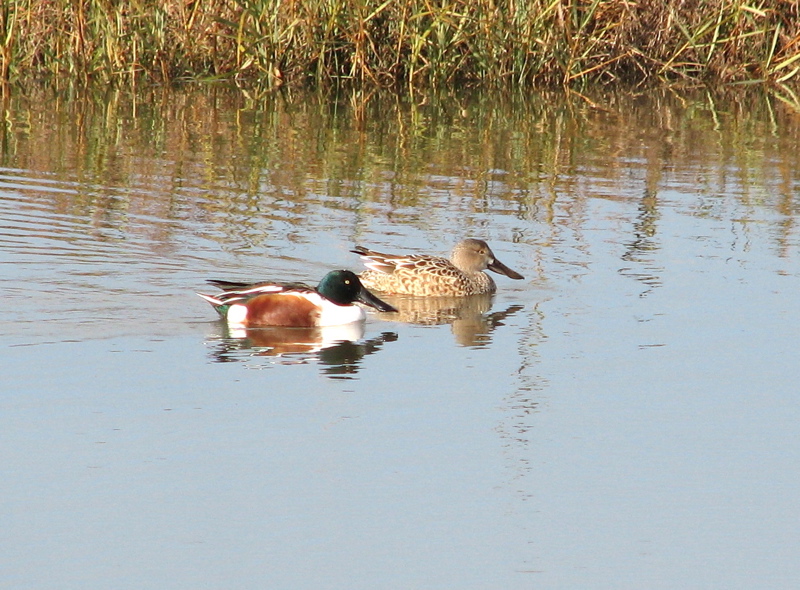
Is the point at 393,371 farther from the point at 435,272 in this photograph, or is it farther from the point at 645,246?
the point at 645,246

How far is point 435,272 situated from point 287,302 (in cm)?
127

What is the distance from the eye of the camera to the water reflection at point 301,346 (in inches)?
294

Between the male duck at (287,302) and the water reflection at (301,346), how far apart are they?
52 mm

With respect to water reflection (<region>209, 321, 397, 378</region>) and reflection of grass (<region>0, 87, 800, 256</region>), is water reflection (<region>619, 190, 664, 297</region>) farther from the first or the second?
water reflection (<region>209, 321, 397, 378</region>)

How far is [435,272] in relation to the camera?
365 inches

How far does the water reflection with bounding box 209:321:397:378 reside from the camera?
7.47 meters

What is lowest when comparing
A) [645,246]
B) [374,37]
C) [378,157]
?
[645,246]

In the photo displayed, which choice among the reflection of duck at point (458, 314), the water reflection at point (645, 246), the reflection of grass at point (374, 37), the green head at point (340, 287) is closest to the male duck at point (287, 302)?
the green head at point (340, 287)

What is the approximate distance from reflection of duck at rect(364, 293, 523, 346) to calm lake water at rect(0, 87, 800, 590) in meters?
0.06

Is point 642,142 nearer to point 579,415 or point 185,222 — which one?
point 185,222

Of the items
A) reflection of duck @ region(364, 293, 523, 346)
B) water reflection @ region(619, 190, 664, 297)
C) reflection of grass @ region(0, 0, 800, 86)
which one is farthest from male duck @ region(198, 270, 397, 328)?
reflection of grass @ region(0, 0, 800, 86)

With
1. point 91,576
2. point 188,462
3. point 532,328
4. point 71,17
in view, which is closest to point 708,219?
point 532,328

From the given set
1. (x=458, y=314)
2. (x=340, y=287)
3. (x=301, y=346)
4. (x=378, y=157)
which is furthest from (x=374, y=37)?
(x=301, y=346)

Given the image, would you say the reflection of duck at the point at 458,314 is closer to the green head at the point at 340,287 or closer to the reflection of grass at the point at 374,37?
the green head at the point at 340,287
